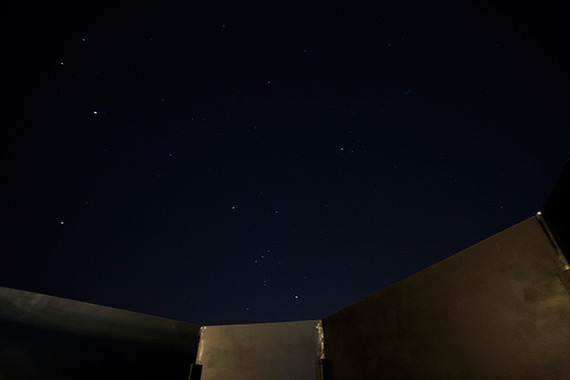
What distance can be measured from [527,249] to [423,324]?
0.63m

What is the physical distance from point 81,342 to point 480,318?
2.13 metres

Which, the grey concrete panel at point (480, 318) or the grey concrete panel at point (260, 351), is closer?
the grey concrete panel at point (480, 318)

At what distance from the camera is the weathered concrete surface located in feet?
5.71

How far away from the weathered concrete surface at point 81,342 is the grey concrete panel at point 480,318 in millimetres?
1342

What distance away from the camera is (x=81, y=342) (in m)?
1.95

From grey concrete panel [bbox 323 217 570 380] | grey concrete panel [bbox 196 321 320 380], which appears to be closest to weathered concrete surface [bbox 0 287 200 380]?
grey concrete panel [bbox 196 321 320 380]

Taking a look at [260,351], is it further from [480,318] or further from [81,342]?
[480,318]

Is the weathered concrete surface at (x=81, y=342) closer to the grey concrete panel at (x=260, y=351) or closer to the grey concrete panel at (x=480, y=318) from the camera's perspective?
the grey concrete panel at (x=260, y=351)

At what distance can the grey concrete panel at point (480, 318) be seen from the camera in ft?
3.52

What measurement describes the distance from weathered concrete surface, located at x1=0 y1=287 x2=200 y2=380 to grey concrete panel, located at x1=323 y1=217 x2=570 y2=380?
134 centimetres

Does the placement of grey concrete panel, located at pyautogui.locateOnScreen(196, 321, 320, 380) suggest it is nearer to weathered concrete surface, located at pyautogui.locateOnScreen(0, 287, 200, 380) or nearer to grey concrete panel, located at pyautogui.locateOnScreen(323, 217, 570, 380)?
weathered concrete surface, located at pyautogui.locateOnScreen(0, 287, 200, 380)

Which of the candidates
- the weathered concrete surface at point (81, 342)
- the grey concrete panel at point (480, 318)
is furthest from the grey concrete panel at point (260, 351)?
the grey concrete panel at point (480, 318)

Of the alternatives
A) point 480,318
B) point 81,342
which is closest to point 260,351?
point 81,342

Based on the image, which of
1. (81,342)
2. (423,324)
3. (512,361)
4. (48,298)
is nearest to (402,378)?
(423,324)
